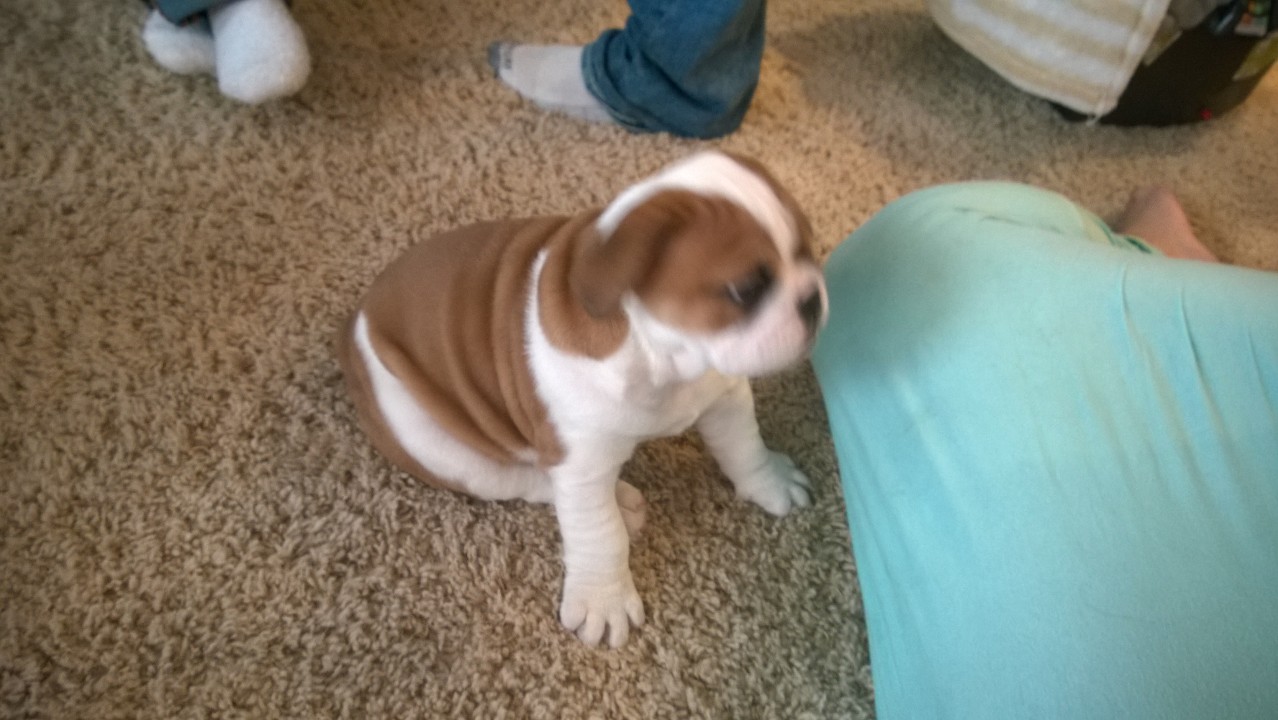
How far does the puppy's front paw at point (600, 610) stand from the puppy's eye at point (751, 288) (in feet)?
1.77

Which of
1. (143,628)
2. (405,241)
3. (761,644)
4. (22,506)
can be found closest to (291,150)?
(405,241)

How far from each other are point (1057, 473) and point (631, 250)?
51 centimetres

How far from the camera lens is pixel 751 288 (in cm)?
82

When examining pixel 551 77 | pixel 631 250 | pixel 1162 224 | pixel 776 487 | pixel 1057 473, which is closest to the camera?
pixel 631 250

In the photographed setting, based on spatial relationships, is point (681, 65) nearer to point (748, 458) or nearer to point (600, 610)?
point (748, 458)

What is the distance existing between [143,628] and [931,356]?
3.76ft

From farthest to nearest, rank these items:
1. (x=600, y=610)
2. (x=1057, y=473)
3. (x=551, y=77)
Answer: (x=551, y=77) → (x=600, y=610) → (x=1057, y=473)

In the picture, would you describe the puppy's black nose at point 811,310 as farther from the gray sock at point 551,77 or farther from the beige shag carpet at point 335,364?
the gray sock at point 551,77

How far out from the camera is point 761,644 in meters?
1.21

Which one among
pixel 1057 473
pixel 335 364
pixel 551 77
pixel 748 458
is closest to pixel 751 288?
pixel 1057 473

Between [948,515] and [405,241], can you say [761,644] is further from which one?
[405,241]

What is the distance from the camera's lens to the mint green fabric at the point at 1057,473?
0.79 m

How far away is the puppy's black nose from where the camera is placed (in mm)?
848

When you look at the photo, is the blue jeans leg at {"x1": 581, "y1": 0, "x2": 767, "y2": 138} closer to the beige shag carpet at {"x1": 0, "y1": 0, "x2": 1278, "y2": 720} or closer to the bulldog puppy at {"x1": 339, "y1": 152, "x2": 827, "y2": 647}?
the beige shag carpet at {"x1": 0, "y1": 0, "x2": 1278, "y2": 720}
